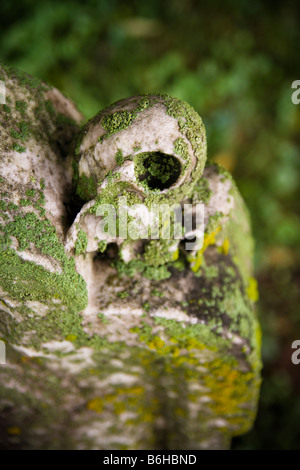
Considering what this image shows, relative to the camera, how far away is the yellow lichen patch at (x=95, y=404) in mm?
1827

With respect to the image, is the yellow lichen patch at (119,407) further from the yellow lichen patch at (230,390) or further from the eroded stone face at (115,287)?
the yellow lichen patch at (230,390)

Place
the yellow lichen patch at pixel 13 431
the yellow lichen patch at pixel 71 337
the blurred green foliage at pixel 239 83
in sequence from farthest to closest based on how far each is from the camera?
1. the blurred green foliage at pixel 239 83
2. the yellow lichen patch at pixel 13 431
3. the yellow lichen patch at pixel 71 337

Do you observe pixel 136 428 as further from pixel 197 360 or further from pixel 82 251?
pixel 82 251

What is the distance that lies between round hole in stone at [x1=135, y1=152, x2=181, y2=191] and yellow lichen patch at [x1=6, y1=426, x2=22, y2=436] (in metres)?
1.37

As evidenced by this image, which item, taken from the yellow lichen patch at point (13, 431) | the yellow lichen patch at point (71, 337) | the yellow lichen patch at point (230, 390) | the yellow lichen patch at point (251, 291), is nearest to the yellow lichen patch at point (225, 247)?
the yellow lichen patch at point (251, 291)

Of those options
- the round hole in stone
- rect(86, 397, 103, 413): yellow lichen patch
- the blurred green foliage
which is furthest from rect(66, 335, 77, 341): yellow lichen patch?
the blurred green foliage

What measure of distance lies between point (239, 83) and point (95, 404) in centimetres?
285

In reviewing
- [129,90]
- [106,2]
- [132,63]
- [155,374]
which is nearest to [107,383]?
[155,374]

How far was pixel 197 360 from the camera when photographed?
164 cm

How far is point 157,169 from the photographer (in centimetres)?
123

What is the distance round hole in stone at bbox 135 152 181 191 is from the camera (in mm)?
1199

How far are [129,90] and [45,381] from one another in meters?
2.47

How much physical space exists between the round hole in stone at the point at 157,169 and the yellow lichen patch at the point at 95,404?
1.17 meters
